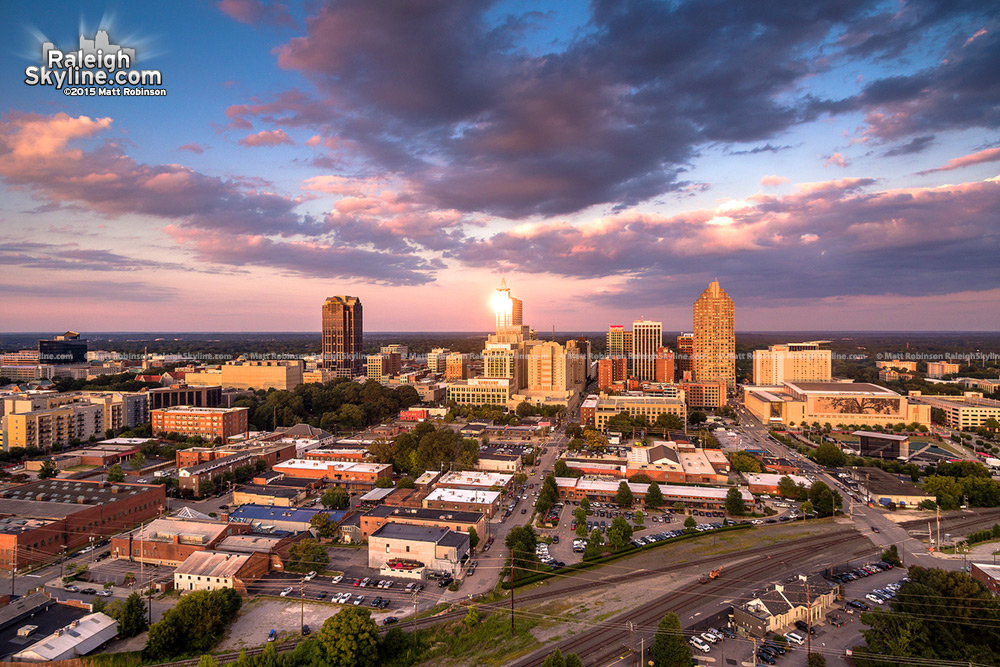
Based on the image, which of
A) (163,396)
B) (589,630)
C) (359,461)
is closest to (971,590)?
(589,630)

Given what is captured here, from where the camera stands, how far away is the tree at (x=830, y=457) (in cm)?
2292

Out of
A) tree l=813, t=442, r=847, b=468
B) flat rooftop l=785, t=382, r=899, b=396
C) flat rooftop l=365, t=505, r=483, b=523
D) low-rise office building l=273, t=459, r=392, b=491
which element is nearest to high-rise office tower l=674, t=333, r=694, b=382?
flat rooftop l=785, t=382, r=899, b=396

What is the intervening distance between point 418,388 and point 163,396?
54.0 feet

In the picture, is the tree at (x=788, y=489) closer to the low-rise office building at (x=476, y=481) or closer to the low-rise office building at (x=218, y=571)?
the low-rise office building at (x=476, y=481)

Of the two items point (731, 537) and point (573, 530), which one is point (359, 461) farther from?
point (731, 537)

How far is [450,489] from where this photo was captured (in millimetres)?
18359

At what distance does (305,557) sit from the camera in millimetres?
13523

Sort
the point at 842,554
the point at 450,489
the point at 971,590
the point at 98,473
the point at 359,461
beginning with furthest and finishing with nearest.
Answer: the point at 359,461
the point at 98,473
the point at 450,489
the point at 842,554
the point at 971,590

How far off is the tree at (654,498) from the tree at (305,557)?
10.3 metres

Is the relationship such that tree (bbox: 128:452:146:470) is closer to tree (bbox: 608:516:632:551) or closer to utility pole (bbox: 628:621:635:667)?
tree (bbox: 608:516:632:551)

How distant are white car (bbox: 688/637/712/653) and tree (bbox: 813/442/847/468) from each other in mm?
16359

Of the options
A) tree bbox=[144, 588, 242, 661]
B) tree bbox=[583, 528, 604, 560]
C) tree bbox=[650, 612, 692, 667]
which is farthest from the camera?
tree bbox=[583, 528, 604, 560]

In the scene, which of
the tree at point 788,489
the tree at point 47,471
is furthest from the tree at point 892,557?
the tree at point 47,471

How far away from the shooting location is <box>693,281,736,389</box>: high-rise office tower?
43719 millimetres
